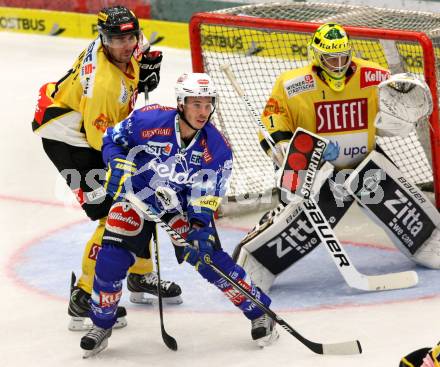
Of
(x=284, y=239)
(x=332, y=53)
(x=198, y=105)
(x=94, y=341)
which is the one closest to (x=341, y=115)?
(x=332, y=53)

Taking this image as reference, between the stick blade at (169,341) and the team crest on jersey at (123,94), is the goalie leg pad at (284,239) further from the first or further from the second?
the team crest on jersey at (123,94)

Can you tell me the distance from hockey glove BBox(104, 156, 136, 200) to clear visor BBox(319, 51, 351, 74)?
113 cm

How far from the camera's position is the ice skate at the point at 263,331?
4.58 metres

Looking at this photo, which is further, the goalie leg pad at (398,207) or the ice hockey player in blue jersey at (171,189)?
the goalie leg pad at (398,207)

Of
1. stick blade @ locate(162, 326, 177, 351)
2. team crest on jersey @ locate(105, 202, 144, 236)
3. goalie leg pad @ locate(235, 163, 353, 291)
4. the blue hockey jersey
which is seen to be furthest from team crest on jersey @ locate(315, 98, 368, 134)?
stick blade @ locate(162, 326, 177, 351)

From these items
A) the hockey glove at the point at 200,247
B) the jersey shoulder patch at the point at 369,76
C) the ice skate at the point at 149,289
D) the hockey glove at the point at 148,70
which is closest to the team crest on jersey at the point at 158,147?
the hockey glove at the point at 200,247

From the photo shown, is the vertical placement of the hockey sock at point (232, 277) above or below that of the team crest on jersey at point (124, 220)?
below

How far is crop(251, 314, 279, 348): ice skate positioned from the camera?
4.58m

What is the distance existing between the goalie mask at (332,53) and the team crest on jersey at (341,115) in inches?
3.6

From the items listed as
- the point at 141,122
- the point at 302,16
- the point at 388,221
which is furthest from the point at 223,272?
the point at 302,16

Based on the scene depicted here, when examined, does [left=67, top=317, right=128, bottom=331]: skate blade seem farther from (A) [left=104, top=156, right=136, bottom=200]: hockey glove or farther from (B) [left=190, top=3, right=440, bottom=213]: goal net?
(B) [left=190, top=3, right=440, bottom=213]: goal net

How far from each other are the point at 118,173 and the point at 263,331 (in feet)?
2.83

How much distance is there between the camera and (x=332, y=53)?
5.10m

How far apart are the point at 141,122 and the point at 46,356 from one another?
1029mm
